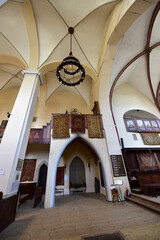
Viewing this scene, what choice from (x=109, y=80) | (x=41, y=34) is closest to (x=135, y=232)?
(x=109, y=80)

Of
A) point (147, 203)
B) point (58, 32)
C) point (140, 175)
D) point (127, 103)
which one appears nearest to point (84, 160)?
point (140, 175)

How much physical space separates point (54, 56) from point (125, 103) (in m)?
6.78

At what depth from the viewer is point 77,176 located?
299 inches

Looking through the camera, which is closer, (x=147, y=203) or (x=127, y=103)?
(x=147, y=203)

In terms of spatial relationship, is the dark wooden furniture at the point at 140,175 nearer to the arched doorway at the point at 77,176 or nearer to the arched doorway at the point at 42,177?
the arched doorway at the point at 77,176

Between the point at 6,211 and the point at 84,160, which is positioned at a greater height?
the point at 84,160

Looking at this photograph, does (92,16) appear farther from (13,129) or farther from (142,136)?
(142,136)

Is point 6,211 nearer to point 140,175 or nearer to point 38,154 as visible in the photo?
point 38,154

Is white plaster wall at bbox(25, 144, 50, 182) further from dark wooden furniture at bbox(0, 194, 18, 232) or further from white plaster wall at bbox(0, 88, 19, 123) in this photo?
dark wooden furniture at bbox(0, 194, 18, 232)

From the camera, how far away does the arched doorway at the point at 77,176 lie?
7.13 meters

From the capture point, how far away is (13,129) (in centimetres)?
425

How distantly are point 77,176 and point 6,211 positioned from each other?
18.4 feet

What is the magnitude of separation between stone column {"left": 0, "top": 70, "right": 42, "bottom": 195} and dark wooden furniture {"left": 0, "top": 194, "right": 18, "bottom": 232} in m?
0.57

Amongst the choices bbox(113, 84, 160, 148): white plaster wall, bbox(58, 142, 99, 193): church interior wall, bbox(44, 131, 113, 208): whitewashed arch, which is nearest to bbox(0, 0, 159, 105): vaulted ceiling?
bbox(113, 84, 160, 148): white plaster wall
